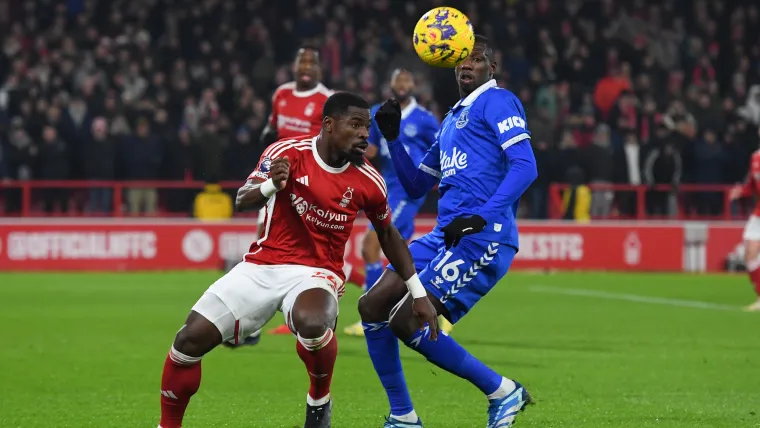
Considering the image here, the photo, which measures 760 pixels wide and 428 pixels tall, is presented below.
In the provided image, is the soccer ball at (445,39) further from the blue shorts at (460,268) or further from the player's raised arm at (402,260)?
the player's raised arm at (402,260)

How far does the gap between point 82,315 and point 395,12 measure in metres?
15.6

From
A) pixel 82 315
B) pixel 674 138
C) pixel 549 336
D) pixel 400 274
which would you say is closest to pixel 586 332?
pixel 549 336

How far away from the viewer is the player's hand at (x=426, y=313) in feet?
21.8

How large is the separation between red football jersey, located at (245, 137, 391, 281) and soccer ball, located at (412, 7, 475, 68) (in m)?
1.09

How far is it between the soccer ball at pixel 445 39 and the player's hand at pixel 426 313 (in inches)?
62.8

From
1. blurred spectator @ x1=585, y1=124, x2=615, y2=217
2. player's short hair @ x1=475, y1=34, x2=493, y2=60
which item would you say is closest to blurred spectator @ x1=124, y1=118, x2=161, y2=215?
blurred spectator @ x1=585, y1=124, x2=615, y2=217

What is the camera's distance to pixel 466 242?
7.18 meters

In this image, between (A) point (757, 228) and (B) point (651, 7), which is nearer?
(A) point (757, 228)

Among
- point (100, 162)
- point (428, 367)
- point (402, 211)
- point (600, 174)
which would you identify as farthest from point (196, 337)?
point (600, 174)

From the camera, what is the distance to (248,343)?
450 inches

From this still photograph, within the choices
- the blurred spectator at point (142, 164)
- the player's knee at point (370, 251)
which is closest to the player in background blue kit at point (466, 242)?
the player's knee at point (370, 251)

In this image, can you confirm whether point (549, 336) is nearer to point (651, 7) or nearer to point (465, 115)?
point (465, 115)

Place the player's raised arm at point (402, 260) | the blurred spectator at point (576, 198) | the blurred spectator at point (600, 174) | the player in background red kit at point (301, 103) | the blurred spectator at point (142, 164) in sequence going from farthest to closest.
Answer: the blurred spectator at point (600, 174) → the blurred spectator at point (576, 198) → the blurred spectator at point (142, 164) → the player in background red kit at point (301, 103) → the player's raised arm at point (402, 260)

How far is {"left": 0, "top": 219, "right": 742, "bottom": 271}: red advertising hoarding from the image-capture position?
874 inches
